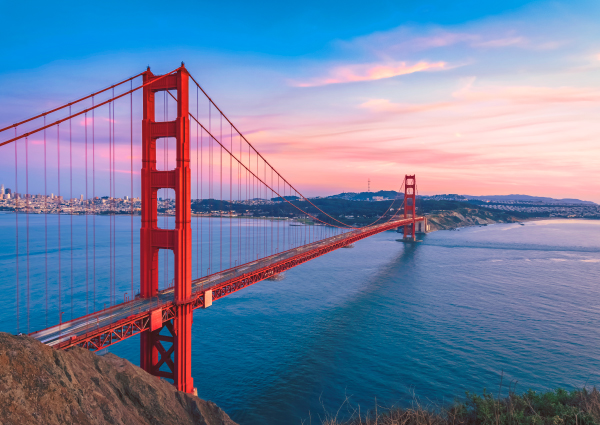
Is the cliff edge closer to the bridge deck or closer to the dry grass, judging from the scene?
the bridge deck

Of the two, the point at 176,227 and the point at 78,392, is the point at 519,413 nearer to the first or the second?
the point at 78,392

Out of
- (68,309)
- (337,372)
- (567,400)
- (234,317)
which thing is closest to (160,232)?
(337,372)

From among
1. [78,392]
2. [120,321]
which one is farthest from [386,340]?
[78,392]

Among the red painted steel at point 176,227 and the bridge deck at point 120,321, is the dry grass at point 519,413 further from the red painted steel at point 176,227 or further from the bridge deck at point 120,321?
the bridge deck at point 120,321

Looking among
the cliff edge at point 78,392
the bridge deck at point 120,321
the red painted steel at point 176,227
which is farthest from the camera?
the red painted steel at point 176,227

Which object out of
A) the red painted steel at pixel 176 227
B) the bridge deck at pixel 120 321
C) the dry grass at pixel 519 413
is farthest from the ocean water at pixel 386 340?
the bridge deck at pixel 120 321

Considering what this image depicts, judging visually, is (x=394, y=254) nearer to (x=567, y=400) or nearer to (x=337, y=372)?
(x=337, y=372)
